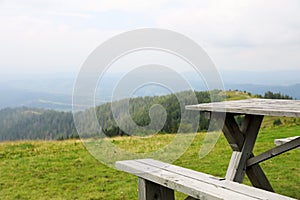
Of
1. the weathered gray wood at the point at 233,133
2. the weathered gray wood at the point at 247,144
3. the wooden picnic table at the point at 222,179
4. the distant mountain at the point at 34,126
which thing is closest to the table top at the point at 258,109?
the wooden picnic table at the point at 222,179

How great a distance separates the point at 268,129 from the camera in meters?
9.77

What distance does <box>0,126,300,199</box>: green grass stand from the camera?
14.2 ft

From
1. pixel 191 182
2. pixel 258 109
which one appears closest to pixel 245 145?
pixel 258 109

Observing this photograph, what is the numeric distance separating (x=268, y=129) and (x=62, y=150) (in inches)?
214

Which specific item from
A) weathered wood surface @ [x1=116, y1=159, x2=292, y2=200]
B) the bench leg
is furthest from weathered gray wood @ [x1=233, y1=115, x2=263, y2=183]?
the bench leg

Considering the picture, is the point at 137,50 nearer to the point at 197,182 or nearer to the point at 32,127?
the point at 197,182

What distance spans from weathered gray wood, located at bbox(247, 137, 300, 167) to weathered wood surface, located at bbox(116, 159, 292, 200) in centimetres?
146

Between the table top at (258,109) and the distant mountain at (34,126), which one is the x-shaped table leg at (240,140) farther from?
the distant mountain at (34,126)

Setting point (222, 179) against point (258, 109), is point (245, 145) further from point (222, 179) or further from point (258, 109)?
point (222, 179)

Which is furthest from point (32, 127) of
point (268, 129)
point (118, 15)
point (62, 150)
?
point (268, 129)

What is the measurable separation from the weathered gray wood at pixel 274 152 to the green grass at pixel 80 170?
820 millimetres

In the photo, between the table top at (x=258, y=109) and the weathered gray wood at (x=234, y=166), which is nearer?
the table top at (x=258, y=109)

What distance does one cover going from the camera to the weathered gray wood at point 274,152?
3.35m

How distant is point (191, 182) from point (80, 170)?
387 centimetres
